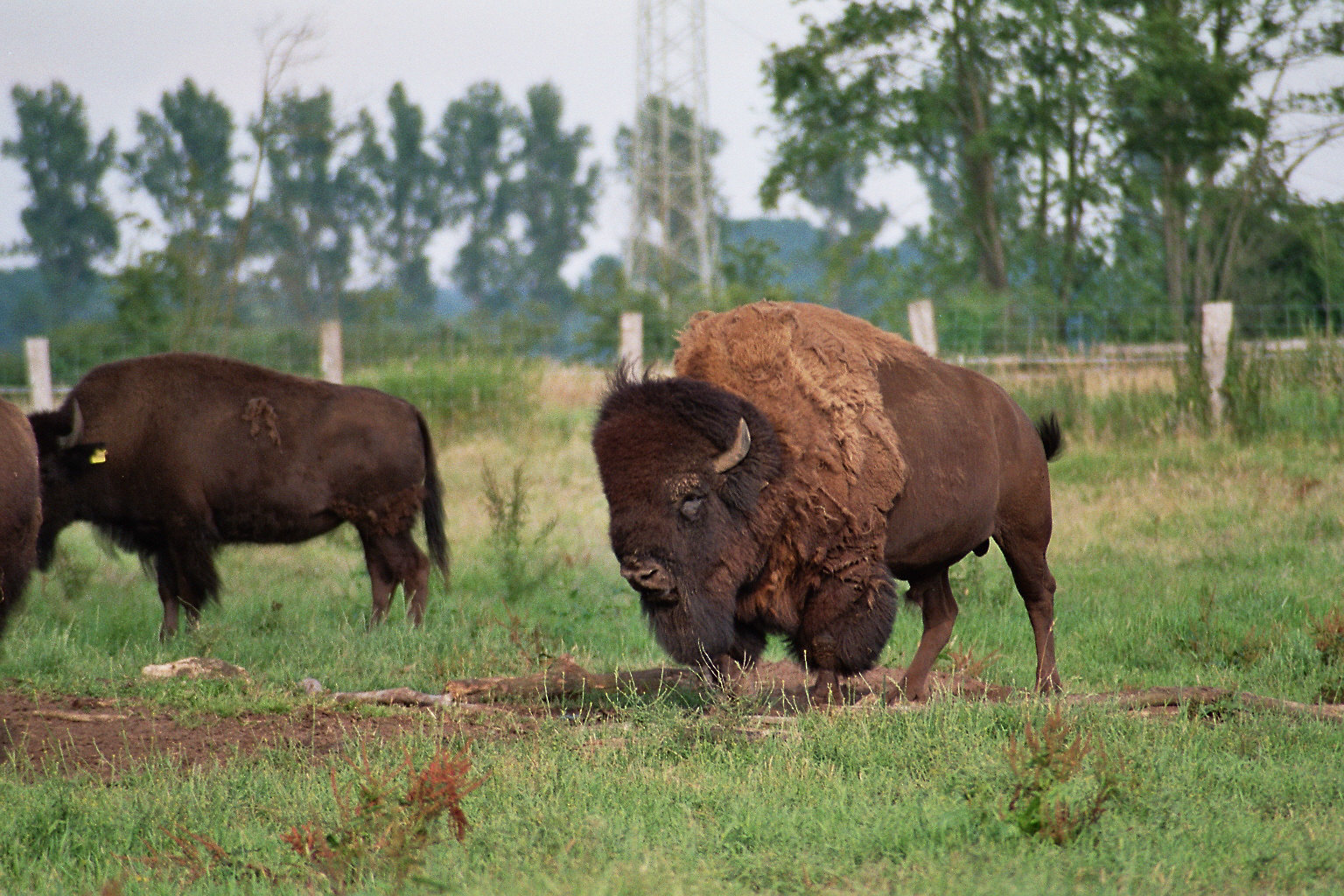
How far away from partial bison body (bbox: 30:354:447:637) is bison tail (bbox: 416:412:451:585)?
14 mm

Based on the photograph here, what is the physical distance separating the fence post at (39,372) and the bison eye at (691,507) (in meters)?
13.4

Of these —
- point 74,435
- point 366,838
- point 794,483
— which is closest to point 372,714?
point 366,838

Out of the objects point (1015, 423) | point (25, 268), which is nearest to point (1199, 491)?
point (1015, 423)

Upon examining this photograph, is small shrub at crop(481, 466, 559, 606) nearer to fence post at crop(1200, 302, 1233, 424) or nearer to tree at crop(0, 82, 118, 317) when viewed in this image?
fence post at crop(1200, 302, 1233, 424)

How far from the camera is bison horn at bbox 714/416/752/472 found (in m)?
5.38

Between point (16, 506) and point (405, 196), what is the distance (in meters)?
62.1

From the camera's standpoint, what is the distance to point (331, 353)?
15266 mm

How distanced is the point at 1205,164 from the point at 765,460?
3113 centimetres

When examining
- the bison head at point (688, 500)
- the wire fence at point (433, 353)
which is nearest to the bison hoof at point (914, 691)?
the bison head at point (688, 500)

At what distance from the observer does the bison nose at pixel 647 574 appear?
5301 millimetres

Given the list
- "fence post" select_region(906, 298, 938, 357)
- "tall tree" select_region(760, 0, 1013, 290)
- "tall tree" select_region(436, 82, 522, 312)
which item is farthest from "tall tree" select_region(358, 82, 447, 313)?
"fence post" select_region(906, 298, 938, 357)

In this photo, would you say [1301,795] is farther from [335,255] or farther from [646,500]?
[335,255]

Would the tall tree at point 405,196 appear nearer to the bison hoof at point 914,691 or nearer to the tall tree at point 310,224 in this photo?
the tall tree at point 310,224

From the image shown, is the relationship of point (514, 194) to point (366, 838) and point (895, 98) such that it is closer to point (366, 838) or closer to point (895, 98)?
point (895, 98)
